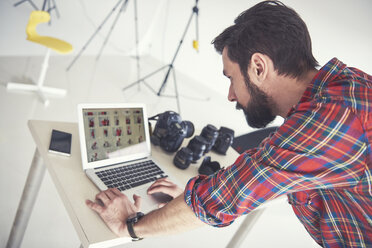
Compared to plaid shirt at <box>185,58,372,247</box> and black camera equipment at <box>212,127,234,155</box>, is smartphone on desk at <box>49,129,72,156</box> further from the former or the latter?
black camera equipment at <box>212,127,234,155</box>

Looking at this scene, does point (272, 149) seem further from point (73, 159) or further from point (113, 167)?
point (73, 159)

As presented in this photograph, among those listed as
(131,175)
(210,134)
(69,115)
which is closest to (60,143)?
(131,175)

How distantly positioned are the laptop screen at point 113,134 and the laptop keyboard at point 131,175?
47 millimetres

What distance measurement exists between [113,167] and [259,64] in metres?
0.65

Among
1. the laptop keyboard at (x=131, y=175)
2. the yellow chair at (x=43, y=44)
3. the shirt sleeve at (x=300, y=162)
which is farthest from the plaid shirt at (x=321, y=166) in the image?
the yellow chair at (x=43, y=44)

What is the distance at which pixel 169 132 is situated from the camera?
134 cm

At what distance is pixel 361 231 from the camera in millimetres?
810

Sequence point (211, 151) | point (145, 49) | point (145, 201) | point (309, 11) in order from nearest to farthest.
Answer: point (145, 201) < point (211, 151) < point (309, 11) < point (145, 49)

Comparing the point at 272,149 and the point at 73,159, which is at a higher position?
the point at 272,149

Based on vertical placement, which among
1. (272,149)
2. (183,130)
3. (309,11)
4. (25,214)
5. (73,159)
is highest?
(309,11)

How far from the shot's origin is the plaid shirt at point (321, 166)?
26.8 inches

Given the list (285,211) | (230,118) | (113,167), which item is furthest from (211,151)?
(230,118)

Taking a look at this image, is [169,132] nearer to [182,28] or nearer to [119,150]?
[119,150]

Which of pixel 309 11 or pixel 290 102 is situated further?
pixel 309 11
